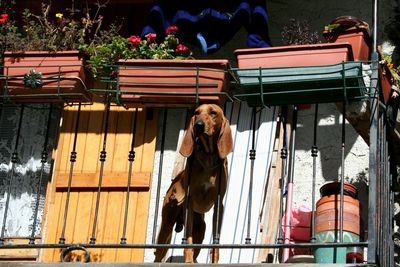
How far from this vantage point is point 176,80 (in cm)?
849

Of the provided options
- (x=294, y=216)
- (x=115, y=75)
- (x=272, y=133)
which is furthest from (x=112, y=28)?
(x=294, y=216)

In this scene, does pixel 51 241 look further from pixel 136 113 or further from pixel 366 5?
pixel 366 5

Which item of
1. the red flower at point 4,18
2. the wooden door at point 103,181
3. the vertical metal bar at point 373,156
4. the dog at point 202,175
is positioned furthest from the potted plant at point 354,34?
the red flower at point 4,18

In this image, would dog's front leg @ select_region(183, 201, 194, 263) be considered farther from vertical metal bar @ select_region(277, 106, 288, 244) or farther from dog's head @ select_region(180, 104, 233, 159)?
vertical metal bar @ select_region(277, 106, 288, 244)

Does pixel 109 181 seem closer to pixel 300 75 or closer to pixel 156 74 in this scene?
pixel 156 74

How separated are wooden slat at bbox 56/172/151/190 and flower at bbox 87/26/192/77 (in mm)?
835

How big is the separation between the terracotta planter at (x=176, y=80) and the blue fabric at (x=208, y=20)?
719 mm

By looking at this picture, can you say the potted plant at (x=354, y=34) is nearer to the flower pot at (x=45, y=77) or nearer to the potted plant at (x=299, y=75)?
the potted plant at (x=299, y=75)

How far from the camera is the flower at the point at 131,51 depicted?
8.80m

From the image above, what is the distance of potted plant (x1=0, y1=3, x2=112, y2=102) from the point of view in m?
8.68

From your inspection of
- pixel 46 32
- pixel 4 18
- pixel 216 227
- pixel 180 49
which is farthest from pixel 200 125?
pixel 4 18

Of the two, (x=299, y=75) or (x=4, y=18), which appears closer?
(x=299, y=75)

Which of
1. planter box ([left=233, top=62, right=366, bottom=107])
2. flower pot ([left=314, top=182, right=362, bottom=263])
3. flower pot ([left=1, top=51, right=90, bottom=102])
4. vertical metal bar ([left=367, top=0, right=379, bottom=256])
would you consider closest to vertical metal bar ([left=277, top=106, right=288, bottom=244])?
flower pot ([left=314, top=182, right=362, bottom=263])

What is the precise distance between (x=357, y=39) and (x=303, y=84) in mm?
709
